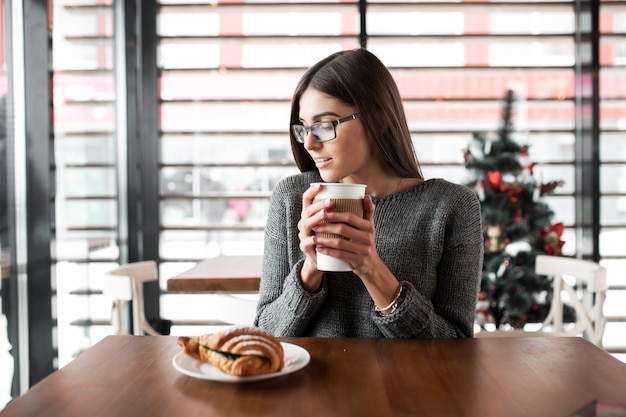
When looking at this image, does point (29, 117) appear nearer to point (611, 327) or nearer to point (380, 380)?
point (380, 380)

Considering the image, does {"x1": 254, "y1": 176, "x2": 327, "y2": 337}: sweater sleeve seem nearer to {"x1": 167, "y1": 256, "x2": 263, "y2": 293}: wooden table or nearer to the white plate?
the white plate

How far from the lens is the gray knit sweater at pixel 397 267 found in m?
1.52

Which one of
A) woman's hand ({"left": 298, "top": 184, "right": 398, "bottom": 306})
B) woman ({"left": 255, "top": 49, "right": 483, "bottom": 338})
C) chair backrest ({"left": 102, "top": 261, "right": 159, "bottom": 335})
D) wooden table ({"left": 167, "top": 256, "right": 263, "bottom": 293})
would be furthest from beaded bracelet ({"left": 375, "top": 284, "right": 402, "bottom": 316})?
wooden table ({"left": 167, "top": 256, "right": 263, "bottom": 293})

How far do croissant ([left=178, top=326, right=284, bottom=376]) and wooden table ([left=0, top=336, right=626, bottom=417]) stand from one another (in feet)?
0.09

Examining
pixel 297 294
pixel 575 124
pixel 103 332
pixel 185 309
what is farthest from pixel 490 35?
pixel 297 294

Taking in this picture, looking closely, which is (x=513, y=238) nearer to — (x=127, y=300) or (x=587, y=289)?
(x=587, y=289)

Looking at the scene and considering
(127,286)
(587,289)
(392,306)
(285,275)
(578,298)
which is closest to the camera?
(392,306)

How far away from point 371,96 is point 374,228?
0.37 metres

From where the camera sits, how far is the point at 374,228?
1.42 metres

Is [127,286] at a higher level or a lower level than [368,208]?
lower

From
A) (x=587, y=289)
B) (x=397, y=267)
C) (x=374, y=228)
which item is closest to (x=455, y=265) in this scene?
(x=397, y=267)

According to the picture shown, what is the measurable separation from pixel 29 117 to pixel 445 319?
2.04 meters

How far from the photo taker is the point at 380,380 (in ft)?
3.16

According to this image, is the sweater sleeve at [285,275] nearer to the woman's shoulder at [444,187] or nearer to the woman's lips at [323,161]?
the woman's lips at [323,161]
